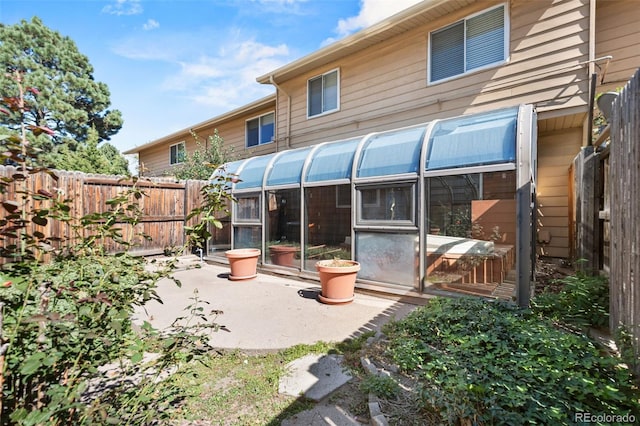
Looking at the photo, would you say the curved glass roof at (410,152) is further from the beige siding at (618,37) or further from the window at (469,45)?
the beige siding at (618,37)

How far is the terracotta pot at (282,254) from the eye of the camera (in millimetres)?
6486

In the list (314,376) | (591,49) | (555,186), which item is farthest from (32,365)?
(555,186)

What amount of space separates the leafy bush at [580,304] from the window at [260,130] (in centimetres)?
920

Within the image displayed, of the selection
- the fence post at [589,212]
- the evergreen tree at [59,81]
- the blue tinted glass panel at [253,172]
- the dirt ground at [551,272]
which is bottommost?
the dirt ground at [551,272]

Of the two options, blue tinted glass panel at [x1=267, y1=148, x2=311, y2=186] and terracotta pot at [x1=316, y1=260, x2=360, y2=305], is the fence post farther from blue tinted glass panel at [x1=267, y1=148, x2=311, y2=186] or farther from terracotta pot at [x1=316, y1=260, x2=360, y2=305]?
blue tinted glass panel at [x1=267, y1=148, x2=311, y2=186]

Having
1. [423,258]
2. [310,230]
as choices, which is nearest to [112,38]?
[310,230]

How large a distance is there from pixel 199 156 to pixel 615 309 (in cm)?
1149

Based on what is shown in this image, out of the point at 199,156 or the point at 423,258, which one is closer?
the point at 423,258

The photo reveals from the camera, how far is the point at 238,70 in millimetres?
9984

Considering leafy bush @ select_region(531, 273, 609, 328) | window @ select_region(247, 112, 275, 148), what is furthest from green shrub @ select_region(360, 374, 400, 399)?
window @ select_region(247, 112, 275, 148)

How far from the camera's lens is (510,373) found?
198 cm

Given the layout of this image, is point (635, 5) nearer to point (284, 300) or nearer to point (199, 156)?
point (284, 300)

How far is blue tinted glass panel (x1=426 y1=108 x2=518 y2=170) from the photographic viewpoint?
3893 millimetres

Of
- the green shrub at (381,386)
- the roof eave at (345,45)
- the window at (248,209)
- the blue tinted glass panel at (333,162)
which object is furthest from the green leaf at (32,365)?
the roof eave at (345,45)
